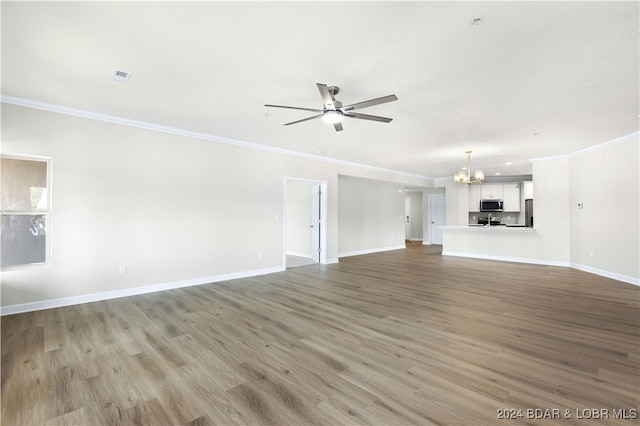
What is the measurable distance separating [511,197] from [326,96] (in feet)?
33.0

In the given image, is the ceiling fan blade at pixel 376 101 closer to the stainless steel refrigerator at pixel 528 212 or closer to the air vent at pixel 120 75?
the air vent at pixel 120 75

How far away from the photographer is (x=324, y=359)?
2.61 metres

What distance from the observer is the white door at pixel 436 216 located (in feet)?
40.3

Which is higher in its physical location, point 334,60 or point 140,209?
point 334,60

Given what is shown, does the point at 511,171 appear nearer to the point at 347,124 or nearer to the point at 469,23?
the point at 347,124

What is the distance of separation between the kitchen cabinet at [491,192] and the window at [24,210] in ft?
38.8

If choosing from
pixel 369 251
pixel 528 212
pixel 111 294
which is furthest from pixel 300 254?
pixel 528 212

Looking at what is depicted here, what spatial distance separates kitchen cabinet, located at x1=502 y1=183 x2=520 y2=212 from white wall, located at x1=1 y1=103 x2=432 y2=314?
27.6ft

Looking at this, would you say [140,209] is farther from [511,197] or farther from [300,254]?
[511,197]

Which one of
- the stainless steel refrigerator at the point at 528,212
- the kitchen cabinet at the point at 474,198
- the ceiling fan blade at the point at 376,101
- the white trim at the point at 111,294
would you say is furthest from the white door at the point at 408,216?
the ceiling fan blade at the point at 376,101

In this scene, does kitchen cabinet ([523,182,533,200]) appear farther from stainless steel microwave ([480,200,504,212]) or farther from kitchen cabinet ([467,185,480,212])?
kitchen cabinet ([467,185,480,212])

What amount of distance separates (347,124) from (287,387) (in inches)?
149

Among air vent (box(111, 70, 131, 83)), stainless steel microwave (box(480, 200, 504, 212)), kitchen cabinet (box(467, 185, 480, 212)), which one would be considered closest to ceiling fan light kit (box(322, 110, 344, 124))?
air vent (box(111, 70, 131, 83))

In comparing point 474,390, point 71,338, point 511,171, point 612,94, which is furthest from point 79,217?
point 511,171
